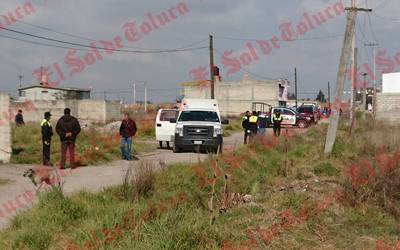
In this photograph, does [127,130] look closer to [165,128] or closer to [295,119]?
[165,128]

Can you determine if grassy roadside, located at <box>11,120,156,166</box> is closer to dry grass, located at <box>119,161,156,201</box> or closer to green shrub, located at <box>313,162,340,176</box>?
dry grass, located at <box>119,161,156,201</box>

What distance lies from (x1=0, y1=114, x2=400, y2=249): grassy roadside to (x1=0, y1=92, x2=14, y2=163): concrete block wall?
18.0ft

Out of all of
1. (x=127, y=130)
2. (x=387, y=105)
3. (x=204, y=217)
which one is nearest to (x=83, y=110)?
(x=387, y=105)

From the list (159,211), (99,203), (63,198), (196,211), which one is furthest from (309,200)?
(63,198)

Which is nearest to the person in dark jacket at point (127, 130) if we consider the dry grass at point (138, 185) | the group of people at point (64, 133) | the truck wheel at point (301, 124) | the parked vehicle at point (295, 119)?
the group of people at point (64, 133)

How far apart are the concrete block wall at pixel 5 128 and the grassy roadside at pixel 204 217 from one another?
5.50m

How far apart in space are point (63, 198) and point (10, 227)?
102 centimetres

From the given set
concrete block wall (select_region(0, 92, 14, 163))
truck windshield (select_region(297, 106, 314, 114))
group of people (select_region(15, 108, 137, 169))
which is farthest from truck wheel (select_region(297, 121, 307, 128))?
concrete block wall (select_region(0, 92, 14, 163))

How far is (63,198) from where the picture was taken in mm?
8000

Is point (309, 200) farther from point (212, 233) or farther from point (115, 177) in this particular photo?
point (115, 177)

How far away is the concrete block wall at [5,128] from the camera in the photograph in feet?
46.0

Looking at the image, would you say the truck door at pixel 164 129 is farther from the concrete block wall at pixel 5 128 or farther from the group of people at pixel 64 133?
the concrete block wall at pixel 5 128

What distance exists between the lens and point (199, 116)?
19953mm

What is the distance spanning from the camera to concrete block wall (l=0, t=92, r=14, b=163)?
14.0 metres
